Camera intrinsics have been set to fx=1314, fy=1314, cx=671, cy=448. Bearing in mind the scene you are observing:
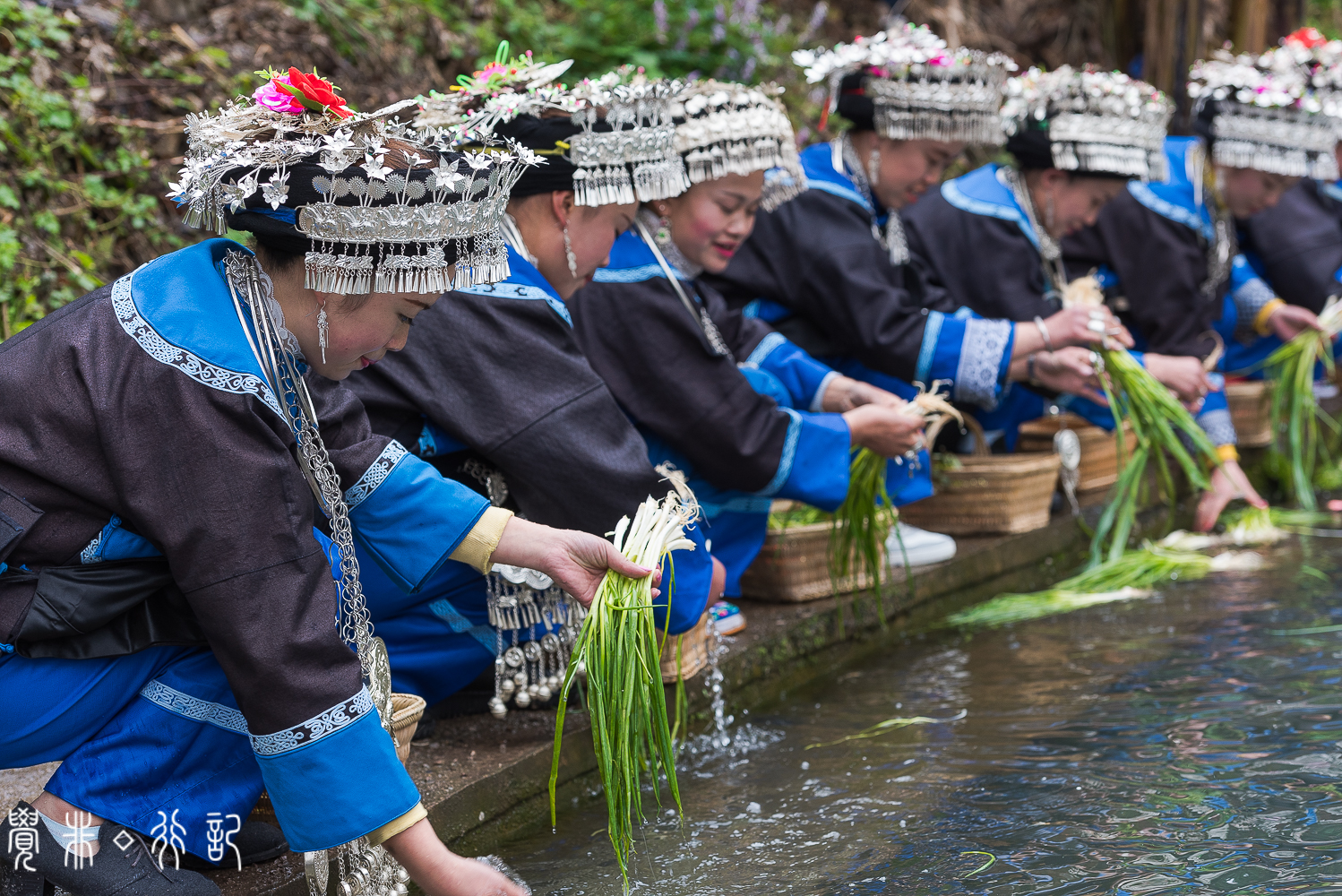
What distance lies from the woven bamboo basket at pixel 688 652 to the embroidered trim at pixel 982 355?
157 cm

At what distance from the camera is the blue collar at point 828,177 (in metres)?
4.75

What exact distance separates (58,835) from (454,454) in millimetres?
1261

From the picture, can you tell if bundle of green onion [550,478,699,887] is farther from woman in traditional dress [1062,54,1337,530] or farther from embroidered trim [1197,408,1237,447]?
embroidered trim [1197,408,1237,447]

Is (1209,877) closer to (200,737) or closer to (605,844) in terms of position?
(605,844)

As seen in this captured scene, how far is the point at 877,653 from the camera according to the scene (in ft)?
14.4

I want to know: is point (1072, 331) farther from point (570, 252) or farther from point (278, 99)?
point (278, 99)

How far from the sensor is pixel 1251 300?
649 centimetres

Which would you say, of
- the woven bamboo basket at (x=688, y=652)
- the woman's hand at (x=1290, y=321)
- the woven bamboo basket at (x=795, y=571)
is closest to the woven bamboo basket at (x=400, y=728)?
the woven bamboo basket at (x=688, y=652)

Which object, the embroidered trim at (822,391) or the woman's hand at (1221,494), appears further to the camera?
the woman's hand at (1221,494)

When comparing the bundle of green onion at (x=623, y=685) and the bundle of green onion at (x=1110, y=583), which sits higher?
the bundle of green onion at (x=623, y=685)

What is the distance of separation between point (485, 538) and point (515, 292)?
793 mm

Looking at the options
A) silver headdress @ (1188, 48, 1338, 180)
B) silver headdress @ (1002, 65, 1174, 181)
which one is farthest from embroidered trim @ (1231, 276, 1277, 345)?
silver headdress @ (1002, 65, 1174, 181)

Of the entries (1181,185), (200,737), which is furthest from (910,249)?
(200,737)

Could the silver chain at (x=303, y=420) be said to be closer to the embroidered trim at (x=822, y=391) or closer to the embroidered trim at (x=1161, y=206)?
the embroidered trim at (x=822, y=391)
